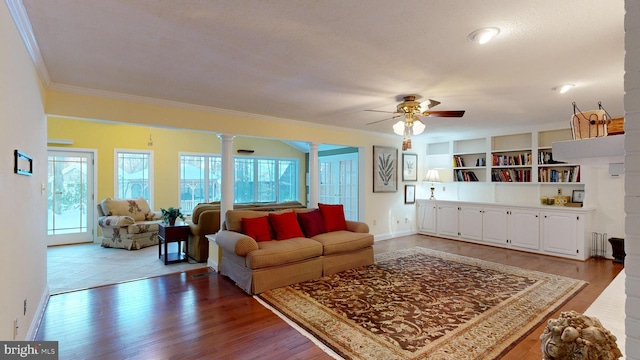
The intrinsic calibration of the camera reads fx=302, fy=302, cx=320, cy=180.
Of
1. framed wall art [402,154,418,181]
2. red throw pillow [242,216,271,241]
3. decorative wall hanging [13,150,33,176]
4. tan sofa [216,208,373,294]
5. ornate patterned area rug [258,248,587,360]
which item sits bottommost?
ornate patterned area rug [258,248,587,360]

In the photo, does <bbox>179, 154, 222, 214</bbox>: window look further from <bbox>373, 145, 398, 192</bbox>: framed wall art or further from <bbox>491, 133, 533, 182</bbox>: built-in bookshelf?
<bbox>491, 133, 533, 182</bbox>: built-in bookshelf

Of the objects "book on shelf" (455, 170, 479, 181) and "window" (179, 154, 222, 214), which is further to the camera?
"window" (179, 154, 222, 214)

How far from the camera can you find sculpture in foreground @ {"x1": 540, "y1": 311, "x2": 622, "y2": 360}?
0.97m

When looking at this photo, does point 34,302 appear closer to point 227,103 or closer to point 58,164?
point 227,103

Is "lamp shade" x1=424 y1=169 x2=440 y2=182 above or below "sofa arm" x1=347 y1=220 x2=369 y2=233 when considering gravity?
above

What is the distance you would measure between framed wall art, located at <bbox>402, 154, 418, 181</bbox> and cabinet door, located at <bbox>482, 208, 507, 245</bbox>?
5.72 ft

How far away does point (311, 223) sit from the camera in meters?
4.54

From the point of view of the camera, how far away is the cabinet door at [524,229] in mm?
5414

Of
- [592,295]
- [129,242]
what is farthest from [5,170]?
[592,295]

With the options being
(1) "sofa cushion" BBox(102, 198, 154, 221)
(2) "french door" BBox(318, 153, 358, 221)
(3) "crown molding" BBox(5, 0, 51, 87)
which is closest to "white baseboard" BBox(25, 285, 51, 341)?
(3) "crown molding" BBox(5, 0, 51, 87)

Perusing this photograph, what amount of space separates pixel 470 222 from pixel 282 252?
4.46 meters

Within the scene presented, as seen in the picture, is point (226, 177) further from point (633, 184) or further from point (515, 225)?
point (515, 225)

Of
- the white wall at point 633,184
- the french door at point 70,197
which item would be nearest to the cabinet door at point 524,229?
the white wall at point 633,184

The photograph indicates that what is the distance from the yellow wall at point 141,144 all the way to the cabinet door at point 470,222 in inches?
216
